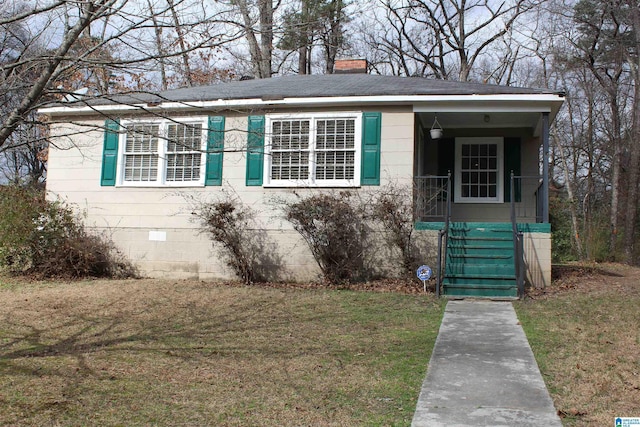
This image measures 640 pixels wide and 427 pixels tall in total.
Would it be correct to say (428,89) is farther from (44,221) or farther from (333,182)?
(44,221)

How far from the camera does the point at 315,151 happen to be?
10.7 m

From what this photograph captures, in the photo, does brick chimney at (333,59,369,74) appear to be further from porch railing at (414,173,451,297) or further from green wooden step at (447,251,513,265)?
green wooden step at (447,251,513,265)

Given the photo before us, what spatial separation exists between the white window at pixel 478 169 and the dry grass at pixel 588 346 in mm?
3051

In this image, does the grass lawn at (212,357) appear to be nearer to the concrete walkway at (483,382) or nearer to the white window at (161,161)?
the concrete walkway at (483,382)

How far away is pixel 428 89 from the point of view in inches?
415

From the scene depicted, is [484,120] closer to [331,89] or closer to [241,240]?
[331,89]

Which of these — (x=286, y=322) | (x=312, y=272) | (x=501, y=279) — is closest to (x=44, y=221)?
(x=312, y=272)

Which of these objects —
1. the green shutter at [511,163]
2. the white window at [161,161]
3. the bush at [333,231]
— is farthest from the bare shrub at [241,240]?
the green shutter at [511,163]

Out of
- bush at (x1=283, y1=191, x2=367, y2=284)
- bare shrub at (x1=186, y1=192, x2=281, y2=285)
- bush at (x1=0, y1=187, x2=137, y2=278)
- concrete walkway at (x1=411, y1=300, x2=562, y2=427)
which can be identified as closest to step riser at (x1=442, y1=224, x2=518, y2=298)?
bush at (x1=283, y1=191, x2=367, y2=284)

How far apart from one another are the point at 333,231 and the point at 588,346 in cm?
492

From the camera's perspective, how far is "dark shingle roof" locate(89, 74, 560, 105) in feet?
33.9

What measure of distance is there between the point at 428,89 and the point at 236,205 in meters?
4.22

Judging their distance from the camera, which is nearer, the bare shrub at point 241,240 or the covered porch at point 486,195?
the covered porch at point 486,195

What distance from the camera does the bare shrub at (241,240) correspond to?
34.0 feet
